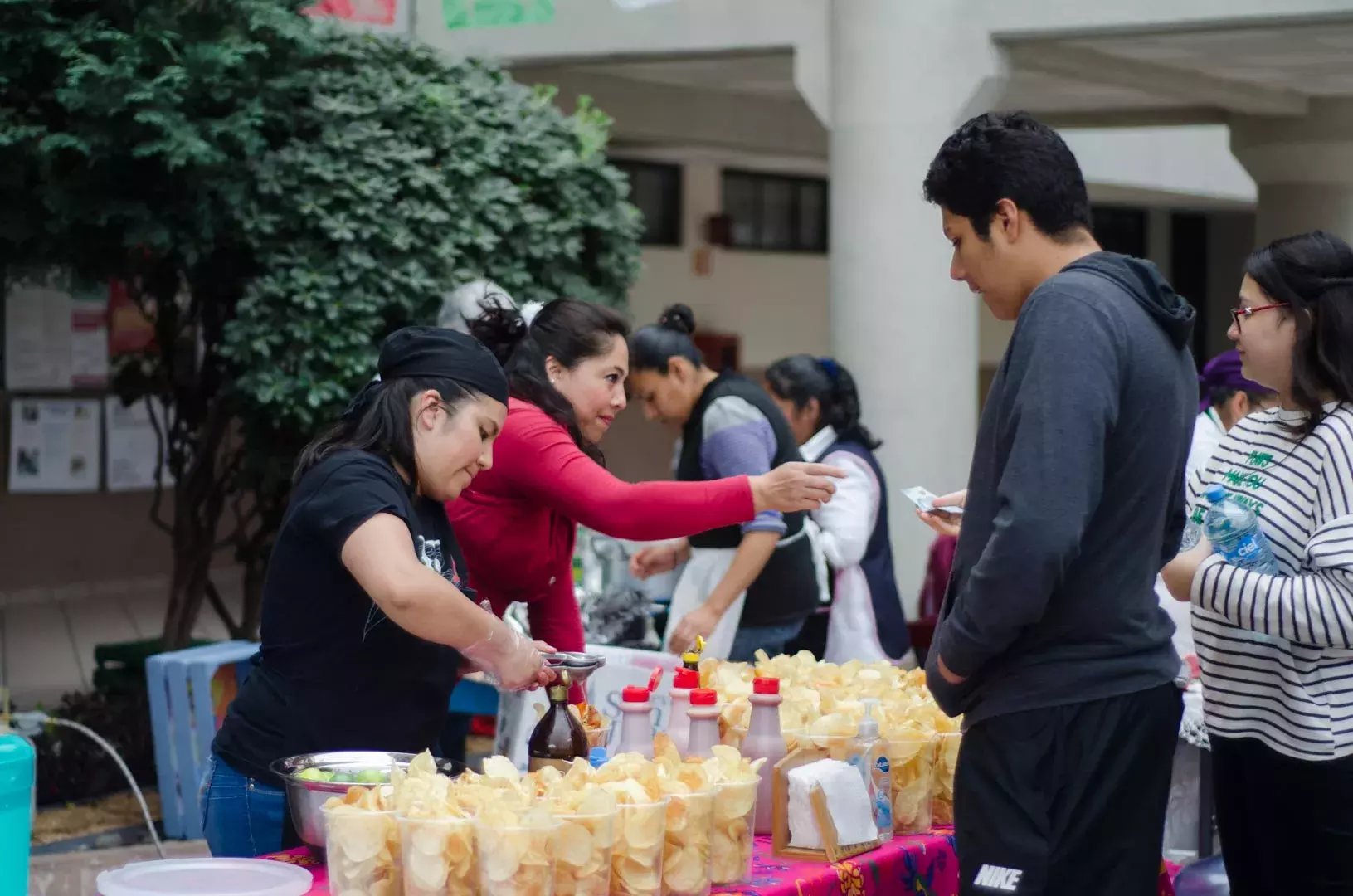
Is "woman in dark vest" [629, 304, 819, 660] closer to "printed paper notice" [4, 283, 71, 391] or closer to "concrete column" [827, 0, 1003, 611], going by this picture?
"concrete column" [827, 0, 1003, 611]

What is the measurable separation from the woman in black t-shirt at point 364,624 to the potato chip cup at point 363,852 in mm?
392

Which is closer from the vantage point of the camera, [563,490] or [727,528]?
[563,490]

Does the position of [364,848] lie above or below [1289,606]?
below

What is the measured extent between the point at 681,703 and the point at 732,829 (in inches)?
18.5

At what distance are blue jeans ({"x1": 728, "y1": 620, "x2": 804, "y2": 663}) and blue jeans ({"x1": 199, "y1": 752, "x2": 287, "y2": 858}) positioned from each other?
86.0 inches

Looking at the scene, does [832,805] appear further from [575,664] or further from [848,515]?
[848,515]

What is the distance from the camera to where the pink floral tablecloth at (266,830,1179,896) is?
2598 millimetres

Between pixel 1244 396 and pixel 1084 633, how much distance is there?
241 centimetres

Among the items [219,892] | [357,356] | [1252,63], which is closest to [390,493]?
[219,892]

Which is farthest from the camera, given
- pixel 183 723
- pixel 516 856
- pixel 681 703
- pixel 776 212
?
pixel 776 212

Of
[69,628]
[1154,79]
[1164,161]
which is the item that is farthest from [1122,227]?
[69,628]

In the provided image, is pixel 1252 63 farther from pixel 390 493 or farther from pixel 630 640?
pixel 390 493

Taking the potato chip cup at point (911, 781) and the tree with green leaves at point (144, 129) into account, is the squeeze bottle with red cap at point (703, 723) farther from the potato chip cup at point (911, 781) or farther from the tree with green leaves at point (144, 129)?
the tree with green leaves at point (144, 129)

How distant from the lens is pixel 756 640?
492 cm
